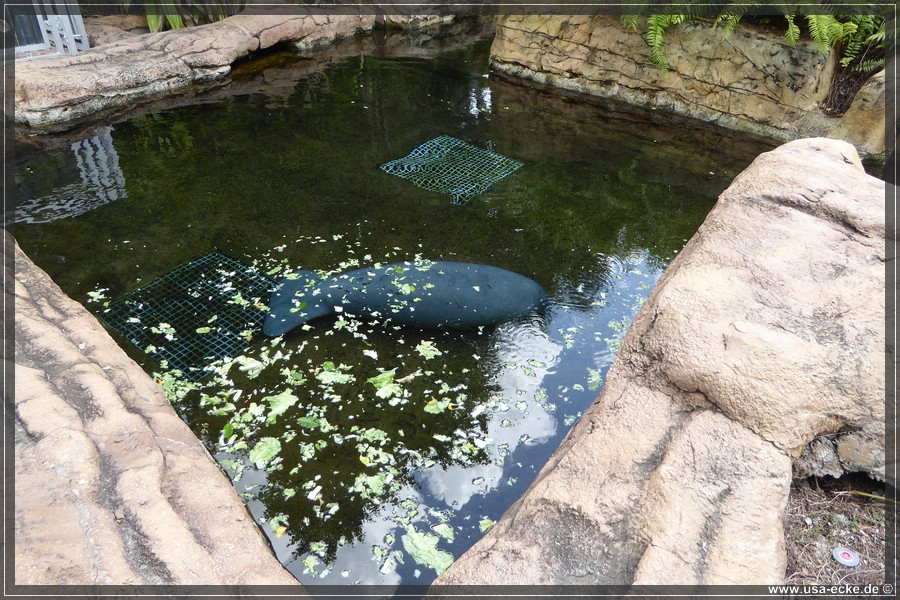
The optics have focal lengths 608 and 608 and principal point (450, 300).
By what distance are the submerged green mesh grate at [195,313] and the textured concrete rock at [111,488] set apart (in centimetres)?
80

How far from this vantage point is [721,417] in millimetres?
2504

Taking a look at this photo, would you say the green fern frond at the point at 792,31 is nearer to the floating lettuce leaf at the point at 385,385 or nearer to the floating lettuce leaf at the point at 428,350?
the floating lettuce leaf at the point at 428,350

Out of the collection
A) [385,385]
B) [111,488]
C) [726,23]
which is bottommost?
[385,385]

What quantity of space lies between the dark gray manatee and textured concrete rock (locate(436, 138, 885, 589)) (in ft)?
5.86

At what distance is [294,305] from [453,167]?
305cm

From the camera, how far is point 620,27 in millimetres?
8445

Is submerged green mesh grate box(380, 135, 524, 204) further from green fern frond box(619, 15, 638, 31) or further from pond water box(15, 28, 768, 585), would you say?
green fern frond box(619, 15, 638, 31)

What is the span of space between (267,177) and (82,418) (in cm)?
402

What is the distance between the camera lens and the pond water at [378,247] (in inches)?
139

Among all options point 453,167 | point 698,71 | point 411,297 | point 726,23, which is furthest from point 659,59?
point 411,297

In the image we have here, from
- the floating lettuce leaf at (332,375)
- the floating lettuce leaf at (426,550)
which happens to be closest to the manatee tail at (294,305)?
the floating lettuce leaf at (332,375)

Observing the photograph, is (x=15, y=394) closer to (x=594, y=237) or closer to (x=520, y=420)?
(x=520, y=420)

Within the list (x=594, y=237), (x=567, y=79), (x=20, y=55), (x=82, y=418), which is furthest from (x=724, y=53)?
(x=20, y=55)

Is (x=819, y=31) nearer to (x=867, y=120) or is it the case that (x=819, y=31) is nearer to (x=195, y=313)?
(x=867, y=120)
